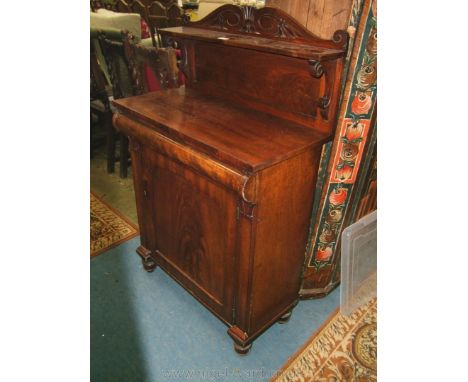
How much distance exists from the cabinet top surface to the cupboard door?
16cm

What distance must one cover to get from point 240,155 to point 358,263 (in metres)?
0.97

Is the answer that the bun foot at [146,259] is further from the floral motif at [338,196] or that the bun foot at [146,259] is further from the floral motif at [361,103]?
the floral motif at [361,103]

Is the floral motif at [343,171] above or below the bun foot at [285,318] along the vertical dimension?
above

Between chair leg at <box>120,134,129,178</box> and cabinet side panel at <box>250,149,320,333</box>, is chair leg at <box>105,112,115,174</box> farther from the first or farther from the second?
cabinet side panel at <box>250,149,320,333</box>

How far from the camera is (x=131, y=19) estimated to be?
144 inches

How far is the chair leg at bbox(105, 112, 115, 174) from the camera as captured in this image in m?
2.83

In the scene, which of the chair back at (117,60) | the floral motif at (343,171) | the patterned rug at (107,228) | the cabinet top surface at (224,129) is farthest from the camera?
the chair back at (117,60)

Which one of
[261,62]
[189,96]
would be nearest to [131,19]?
[189,96]

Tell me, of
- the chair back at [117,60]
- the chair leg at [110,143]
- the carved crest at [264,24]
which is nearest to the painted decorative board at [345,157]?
the carved crest at [264,24]

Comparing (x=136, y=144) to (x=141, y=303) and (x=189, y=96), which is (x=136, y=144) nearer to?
(x=189, y=96)

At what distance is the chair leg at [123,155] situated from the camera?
109 inches

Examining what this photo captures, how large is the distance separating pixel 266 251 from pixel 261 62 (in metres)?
0.76

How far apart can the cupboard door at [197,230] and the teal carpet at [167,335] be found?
158mm

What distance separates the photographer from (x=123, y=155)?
2824 millimetres
